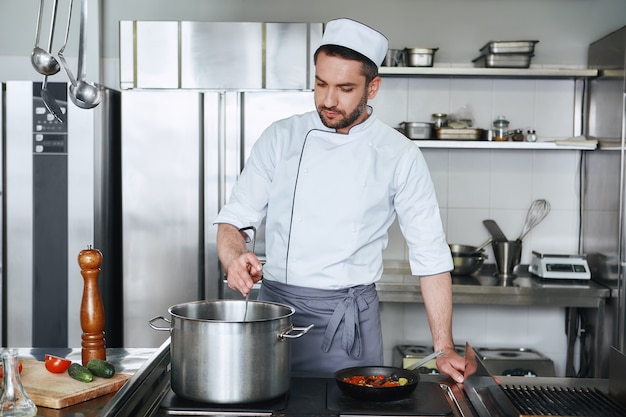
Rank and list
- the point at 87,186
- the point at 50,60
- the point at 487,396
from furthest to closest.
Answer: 1. the point at 87,186
2. the point at 50,60
3. the point at 487,396

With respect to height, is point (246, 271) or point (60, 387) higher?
point (246, 271)

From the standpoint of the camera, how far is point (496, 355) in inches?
165

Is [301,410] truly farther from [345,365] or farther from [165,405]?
[345,365]

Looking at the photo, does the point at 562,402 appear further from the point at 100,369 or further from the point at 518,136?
the point at 518,136

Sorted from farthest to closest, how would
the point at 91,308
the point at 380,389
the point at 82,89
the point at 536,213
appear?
the point at 536,213 < the point at 82,89 < the point at 91,308 < the point at 380,389

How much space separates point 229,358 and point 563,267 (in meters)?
2.92

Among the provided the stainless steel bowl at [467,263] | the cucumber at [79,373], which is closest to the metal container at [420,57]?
the stainless steel bowl at [467,263]

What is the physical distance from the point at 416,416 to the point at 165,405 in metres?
0.51

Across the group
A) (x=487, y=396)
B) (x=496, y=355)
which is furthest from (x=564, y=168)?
(x=487, y=396)

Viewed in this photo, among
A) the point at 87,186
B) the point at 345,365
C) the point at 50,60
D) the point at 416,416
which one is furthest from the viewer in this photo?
the point at 87,186

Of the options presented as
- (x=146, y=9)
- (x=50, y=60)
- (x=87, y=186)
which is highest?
(x=146, y=9)

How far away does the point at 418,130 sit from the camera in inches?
159

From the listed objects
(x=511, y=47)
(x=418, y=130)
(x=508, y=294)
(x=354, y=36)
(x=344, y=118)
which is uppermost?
(x=511, y=47)

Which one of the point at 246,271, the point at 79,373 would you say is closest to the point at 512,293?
the point at 246,271
